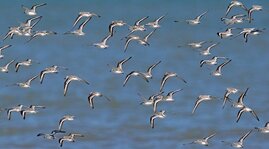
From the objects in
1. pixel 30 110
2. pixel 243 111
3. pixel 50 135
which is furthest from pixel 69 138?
pixel 243 111

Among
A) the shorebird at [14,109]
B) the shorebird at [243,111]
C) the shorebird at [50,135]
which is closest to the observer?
the shorebird at [50,135]

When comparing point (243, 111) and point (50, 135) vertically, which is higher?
point (243, 111)

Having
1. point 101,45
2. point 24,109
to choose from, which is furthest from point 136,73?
point 24,109

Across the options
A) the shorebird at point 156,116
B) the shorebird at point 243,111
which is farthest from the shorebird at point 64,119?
the shorebird at point 243,111

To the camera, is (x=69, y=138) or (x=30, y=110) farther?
(x=30, y=110)

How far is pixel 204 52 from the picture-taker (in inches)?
2255

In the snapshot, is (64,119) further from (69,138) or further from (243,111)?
(243,111)

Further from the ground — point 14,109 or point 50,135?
point 14,109

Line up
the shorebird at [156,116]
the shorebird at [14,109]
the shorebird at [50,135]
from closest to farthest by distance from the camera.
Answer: the shorebird at [50,135] → the shorebird at [156,116] → the shorebird at [14,109]

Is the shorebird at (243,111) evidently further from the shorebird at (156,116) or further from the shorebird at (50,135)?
the shorebird at (50,135)

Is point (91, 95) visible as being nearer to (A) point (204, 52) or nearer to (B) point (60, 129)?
(B) point (60, 129)

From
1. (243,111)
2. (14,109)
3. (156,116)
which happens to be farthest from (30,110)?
(243,111)

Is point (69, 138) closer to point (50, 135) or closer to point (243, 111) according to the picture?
point (50, 135)

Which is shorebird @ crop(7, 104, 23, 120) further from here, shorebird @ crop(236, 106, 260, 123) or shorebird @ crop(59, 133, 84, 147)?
shorebird @ crop(236, 106, 260, 123)
